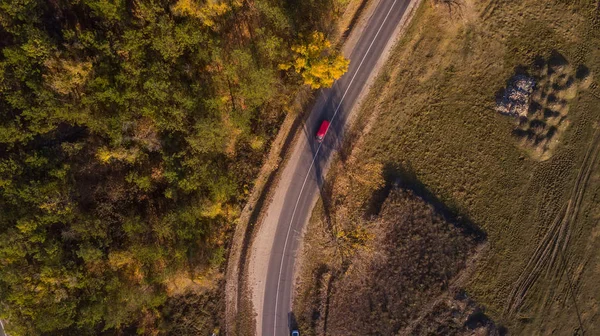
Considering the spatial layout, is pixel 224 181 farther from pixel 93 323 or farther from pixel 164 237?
pixel 93 323

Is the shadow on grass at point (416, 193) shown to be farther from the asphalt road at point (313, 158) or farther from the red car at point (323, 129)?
the red car at point (323, 129)

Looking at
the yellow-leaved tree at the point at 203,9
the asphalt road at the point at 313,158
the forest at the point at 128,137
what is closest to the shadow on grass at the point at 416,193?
the asphalt road at the point at 313,158

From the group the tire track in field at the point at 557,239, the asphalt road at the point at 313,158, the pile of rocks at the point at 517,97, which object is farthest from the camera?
the tire track in field at the point at 557,239

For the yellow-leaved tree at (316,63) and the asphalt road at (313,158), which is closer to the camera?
the yellow-leaved tree at (316,63)

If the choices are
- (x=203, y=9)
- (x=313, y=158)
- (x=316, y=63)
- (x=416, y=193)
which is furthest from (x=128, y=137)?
(x=416, y=193)

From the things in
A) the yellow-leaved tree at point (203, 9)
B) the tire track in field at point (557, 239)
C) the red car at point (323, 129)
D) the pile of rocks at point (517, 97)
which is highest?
the yellow-leaved tree at point (203, 9)

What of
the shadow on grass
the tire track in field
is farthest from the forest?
the tire track in field
